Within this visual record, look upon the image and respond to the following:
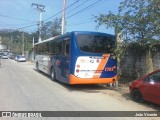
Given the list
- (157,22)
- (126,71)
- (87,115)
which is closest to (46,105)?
(87,115)

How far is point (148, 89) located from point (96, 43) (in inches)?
200

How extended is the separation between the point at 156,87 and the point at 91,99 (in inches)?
114

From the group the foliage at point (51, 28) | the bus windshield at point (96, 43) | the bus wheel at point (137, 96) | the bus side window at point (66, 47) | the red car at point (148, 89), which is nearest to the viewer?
the red car at point (148, 89)

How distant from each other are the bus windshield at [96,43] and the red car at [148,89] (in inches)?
148

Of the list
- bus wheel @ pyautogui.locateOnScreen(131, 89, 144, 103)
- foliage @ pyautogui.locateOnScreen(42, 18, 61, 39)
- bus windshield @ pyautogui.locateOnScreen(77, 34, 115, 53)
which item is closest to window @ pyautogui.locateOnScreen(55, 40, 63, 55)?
bus windshield @ pyautogui.locateOnScreen(77, 34, 115, 53)

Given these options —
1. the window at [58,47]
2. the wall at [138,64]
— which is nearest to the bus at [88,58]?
the window at [58,47]

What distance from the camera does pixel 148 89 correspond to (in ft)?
34.0

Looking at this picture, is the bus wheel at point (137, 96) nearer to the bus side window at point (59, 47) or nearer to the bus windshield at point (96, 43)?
the bus windshield at point (96, 43)

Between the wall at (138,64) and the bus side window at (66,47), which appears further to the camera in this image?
the wall at (138,64)

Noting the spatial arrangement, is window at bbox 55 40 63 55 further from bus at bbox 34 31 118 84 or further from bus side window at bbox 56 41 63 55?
bus at bbox 34 31 118 84

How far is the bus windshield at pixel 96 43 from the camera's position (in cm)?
1451

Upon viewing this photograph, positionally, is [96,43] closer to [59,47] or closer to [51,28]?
[59,47]

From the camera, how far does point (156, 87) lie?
991 cm

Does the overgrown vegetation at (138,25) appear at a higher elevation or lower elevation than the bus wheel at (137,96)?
higher
